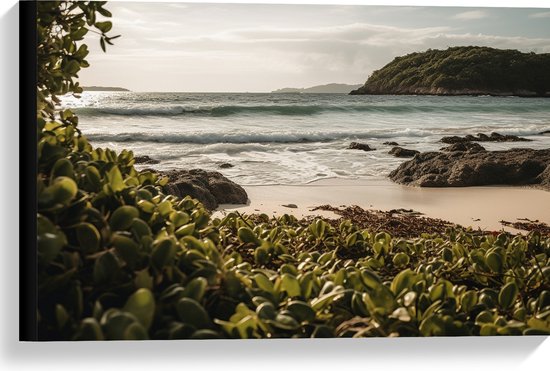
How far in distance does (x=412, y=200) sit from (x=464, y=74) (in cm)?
50

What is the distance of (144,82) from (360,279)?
43.2 inches

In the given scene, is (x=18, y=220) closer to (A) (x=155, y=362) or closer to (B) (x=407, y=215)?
(A) (x=155, y=362)

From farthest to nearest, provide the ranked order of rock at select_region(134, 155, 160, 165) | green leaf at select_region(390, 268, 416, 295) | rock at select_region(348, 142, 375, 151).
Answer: rock at select_region(348, 142, 375, 151), rock at select_region(134, 155, 160, 165), green leaf at select_region(390, 268, 416, 295)

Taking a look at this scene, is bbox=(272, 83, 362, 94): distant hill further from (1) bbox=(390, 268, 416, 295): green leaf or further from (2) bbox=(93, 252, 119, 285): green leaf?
(2) bbox=(93, 252, 119, 285): green leaf

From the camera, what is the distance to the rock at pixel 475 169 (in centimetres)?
213

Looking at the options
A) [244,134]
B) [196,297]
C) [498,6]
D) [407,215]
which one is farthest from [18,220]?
[498,6]

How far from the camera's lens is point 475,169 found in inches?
86.3

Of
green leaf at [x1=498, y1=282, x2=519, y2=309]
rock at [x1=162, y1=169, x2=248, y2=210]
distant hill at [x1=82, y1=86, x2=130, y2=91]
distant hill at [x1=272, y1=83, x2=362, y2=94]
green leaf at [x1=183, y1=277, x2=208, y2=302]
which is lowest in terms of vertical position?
green leaf at [x1=498, y1=282, x2=519, y2=309]

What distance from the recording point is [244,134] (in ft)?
6.61

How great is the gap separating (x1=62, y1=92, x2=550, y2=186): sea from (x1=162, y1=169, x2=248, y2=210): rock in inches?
0.9

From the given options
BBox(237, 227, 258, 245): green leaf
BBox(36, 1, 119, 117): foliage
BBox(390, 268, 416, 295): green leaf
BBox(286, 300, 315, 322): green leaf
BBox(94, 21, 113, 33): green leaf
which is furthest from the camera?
BBox(94, 21, 113, 33): green leaf

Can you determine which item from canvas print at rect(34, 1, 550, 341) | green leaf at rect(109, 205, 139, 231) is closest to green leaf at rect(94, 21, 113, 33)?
canvas print at rect(34, 1, 550, 341)

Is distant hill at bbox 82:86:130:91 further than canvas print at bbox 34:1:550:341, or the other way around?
distant hill at bbox 82:86:130:91

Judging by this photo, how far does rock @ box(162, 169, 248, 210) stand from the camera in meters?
1.97
